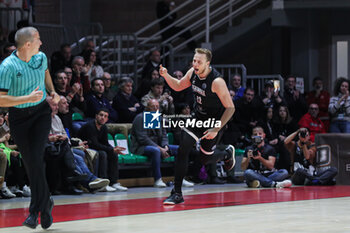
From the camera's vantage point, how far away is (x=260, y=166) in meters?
11.4

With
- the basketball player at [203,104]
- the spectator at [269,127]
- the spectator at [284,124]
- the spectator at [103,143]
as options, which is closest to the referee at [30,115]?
the basketball player at [203,104]

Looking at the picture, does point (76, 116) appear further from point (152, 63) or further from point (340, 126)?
point (340, 126)

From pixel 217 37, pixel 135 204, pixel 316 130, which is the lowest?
pixel 135 204

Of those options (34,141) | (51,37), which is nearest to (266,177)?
(51,37)

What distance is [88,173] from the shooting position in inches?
399

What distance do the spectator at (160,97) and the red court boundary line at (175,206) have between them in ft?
7.70

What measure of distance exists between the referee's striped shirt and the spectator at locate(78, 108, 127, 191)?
4.51 m

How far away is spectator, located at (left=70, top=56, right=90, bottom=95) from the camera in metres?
12.1

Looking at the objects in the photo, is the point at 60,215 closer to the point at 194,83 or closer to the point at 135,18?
the point at 194,83

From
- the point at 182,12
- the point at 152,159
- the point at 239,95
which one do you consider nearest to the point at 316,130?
the point at 239,95

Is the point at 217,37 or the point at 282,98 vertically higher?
the point at 217,37

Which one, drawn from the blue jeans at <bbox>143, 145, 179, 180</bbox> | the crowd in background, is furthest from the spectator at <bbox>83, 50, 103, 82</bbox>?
the blue jeans at <bbox>143, 145, 179, 180</bbox>

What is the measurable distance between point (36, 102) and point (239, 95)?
7.65m

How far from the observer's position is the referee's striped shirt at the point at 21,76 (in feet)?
19.6
